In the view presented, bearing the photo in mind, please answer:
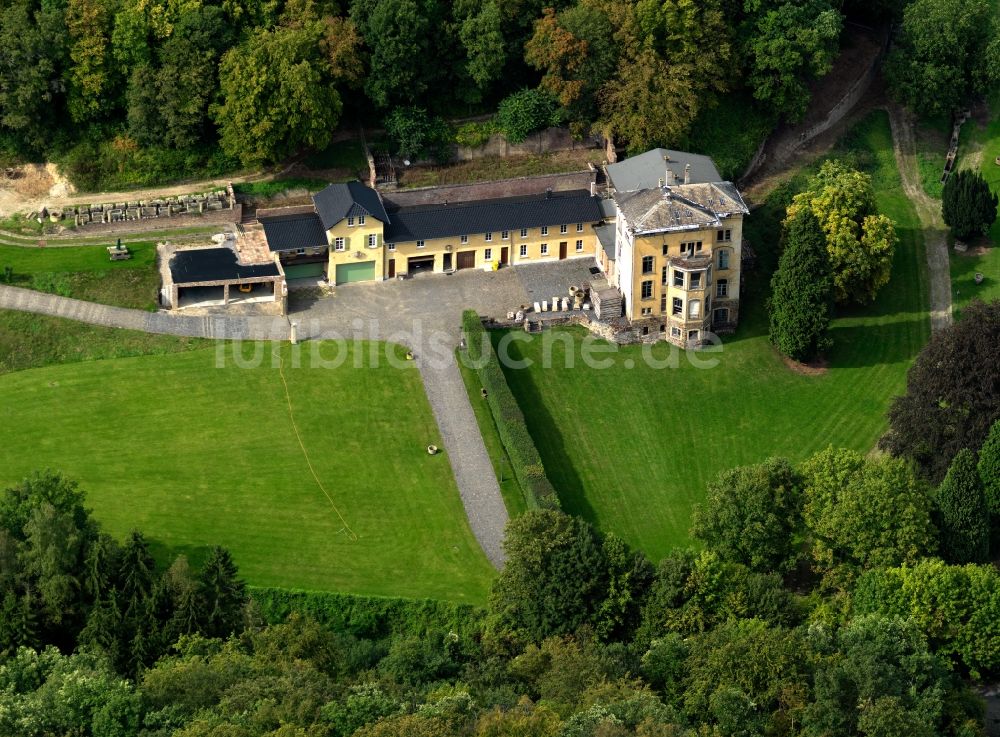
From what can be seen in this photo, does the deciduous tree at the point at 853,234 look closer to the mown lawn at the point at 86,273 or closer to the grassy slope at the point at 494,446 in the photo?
the grassy slope at the point at 494,446

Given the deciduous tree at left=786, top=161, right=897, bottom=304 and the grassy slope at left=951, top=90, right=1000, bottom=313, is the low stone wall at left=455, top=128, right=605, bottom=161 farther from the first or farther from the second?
the grassy slope at left=951, top=90, right=1000, bottom=313

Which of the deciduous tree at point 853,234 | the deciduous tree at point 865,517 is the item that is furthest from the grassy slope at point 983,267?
the deciduous tree at point 865,517

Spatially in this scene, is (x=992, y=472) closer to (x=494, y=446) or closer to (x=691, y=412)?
(x=691, y=412)

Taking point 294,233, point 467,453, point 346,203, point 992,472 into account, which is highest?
point 346,203

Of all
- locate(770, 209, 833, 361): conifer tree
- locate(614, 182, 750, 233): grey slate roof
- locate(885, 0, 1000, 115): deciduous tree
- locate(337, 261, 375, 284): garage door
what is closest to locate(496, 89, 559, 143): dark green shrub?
locate(614, 182, 750, 233): grey slate roof

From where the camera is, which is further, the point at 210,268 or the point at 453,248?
the point at 453,248

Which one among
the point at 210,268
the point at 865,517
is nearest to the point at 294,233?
the point at 210,268
